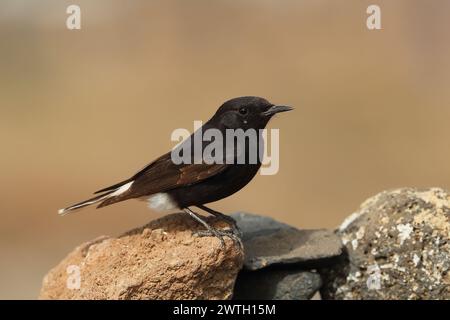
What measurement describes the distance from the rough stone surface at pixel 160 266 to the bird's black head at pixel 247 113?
1.09 meters

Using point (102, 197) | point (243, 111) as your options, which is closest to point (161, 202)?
point (102, 197)

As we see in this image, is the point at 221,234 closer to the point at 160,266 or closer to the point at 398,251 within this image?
the point at 160,266

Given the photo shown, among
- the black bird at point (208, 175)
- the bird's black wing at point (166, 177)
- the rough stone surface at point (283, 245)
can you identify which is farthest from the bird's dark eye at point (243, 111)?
the rough stone surface at point (283, 245)

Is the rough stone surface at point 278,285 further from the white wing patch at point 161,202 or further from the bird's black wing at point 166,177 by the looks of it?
the bird's black wing at point 166,177

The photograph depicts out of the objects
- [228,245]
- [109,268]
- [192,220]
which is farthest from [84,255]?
[228,245]

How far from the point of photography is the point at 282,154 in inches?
884

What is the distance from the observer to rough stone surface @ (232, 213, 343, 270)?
7621 mm

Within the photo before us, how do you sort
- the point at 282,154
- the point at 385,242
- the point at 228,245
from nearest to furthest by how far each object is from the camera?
the point at 228,245
the point at 385,242
the point at 282,154

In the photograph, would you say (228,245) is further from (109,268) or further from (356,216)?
(356,216)

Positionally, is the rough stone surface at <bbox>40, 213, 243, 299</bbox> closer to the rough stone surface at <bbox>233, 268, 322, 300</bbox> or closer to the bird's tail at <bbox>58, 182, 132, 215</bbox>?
the bird's tail at <bbox>58, 182, 132, 215</bbox>

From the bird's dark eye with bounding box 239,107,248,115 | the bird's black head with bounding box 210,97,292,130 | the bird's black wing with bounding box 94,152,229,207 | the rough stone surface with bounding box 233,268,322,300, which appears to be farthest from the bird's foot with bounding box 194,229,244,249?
the bird's dark eye with bounding box 239,107,248,115

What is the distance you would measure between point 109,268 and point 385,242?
289 centimetres

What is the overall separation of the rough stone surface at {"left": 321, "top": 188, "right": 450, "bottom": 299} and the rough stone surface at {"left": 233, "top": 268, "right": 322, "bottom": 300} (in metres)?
0.36

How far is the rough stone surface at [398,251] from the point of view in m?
7.39
